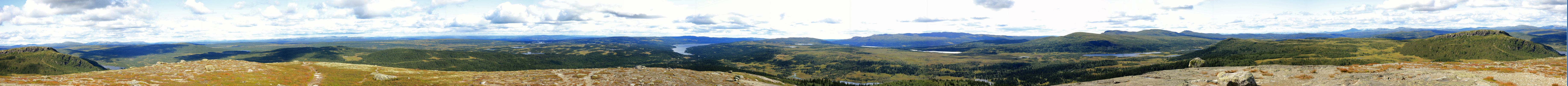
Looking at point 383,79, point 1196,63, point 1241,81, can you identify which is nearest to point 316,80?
point 383,79

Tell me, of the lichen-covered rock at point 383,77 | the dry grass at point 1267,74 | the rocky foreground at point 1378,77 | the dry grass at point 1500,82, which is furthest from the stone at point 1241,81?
the lichen-covered rock at point 383,77

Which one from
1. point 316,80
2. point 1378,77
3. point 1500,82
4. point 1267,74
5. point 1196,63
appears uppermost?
point 1500,82

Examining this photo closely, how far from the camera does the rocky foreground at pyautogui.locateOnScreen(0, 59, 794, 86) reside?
122250mm

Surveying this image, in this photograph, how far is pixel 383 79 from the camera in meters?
146

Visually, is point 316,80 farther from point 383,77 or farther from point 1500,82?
point 1500,82

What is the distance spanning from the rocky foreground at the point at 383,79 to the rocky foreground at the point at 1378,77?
256 feet

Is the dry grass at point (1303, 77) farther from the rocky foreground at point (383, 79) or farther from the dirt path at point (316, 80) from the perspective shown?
the dirt path at point (316, 80)

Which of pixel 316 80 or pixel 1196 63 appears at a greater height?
pixel 1196 63

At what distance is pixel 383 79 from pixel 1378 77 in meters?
178

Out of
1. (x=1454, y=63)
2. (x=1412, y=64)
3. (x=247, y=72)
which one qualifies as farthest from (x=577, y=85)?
→ (x=1454, y=63)

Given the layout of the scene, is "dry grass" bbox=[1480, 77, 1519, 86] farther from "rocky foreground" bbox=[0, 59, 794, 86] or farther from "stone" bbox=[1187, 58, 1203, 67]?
"rocky foreground" bbox=[0, 59, 794, 86]

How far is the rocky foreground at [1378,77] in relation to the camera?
237 feet

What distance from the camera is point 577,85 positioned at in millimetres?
133250

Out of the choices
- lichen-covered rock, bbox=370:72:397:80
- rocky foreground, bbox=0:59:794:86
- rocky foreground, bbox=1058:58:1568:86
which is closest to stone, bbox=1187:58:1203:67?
rocky foreground, bbox=1058:58:1568:86
